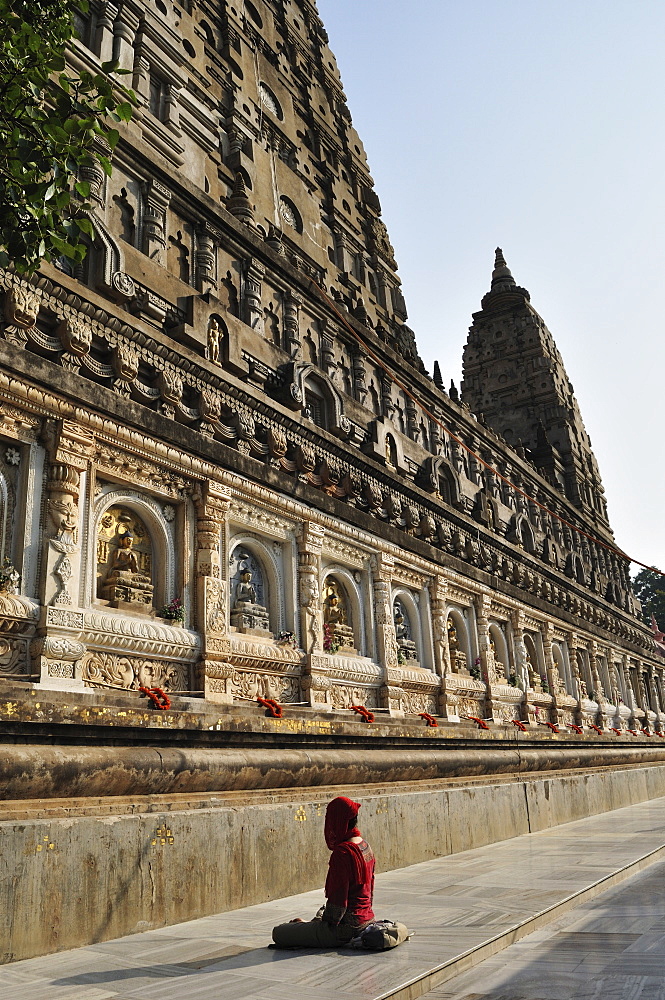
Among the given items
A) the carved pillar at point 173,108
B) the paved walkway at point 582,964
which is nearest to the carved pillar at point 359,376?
the carved pillar at point 173,108

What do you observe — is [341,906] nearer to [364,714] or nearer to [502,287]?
[364,714]

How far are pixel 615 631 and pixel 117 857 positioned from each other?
1224 inches

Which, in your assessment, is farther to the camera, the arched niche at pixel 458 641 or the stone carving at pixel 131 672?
the arched niche at pixel 458 641

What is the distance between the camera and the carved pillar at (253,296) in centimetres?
1728

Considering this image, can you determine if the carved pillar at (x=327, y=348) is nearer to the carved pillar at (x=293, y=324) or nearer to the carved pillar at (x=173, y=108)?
the carved pillar at (x=293, y=324)

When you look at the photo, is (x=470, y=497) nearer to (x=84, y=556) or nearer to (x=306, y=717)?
(x=306, y=717)

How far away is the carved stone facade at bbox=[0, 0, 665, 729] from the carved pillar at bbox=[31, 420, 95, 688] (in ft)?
0.10

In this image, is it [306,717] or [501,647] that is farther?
[501,647]

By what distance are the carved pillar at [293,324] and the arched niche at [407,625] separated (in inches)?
235

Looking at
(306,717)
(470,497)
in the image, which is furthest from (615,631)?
(306,717)

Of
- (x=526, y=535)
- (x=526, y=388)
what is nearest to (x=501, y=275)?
(x=526, y=388)

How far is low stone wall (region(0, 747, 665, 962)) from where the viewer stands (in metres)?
5.36

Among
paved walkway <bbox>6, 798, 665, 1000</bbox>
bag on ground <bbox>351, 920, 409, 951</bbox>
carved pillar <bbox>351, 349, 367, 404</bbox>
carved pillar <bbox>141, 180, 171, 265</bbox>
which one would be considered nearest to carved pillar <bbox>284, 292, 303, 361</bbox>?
carved pillar <bbox>351, 349, 367, 404</bbox>

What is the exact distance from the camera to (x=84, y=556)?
9.35 m
